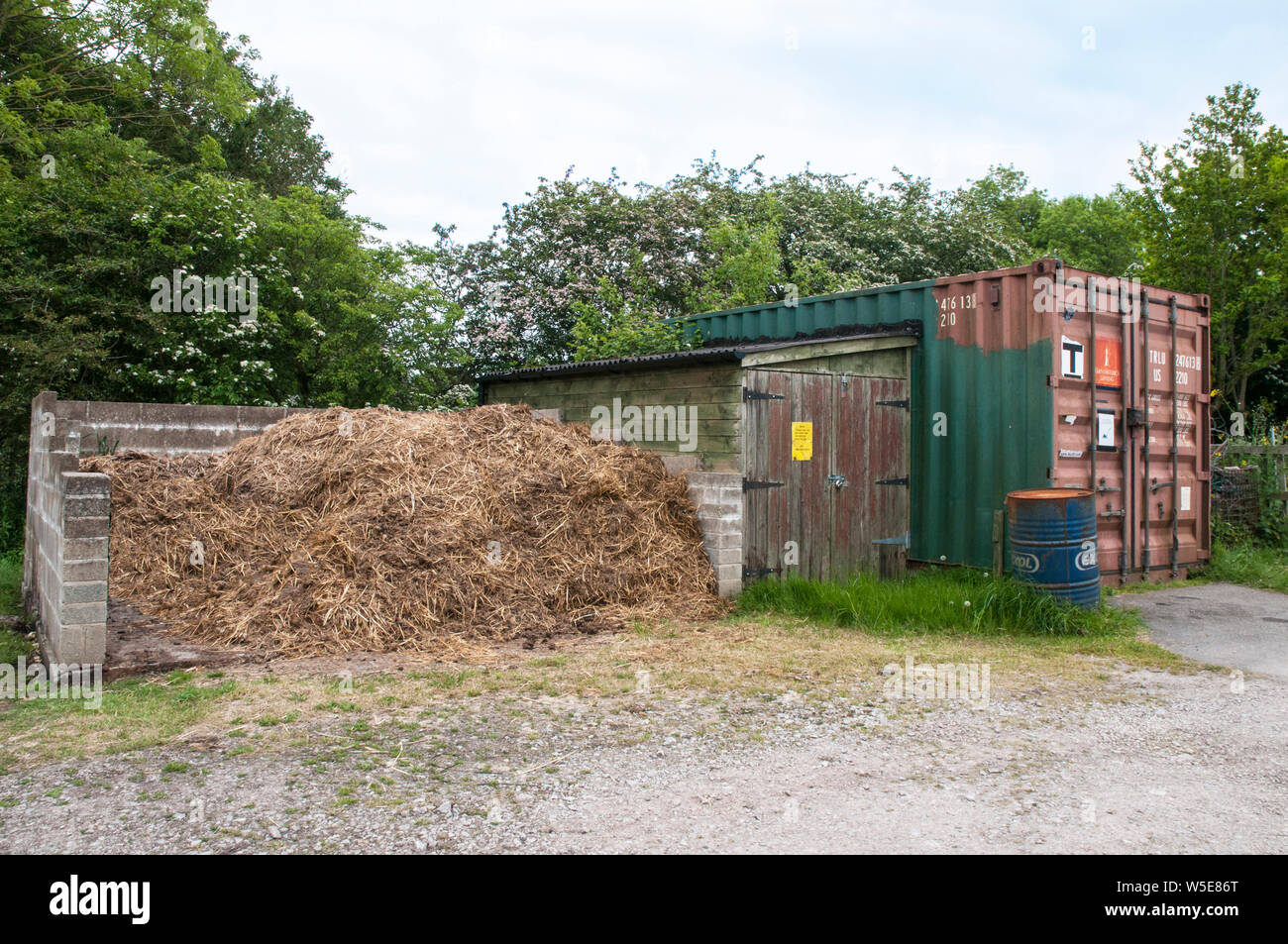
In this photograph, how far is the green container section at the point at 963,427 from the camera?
866 centimetres

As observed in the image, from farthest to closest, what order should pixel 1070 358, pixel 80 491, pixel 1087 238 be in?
pixel 1087 238 < pixel 1070 358 < pixel 80 491

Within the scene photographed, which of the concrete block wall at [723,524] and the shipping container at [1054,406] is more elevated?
the shipping container at [1054,406]

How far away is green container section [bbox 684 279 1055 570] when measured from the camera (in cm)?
866

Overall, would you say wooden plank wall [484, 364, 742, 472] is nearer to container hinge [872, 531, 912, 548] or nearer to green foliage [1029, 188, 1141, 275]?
container hinge [872, 531, 912, 548]

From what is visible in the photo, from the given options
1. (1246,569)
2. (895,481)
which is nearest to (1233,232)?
(1246,569)

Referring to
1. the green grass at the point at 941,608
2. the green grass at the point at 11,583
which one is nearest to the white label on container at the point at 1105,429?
the green grass at the point at 941,608

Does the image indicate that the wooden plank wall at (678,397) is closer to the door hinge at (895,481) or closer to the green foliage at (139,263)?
the door hinge at (895,481)

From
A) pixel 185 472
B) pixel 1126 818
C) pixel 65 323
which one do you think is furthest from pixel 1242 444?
pixel 65 323

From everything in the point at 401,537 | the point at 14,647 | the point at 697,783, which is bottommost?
the point at 697,783

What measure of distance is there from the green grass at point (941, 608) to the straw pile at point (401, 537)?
32.6 inches

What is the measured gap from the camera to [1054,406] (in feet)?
28.1

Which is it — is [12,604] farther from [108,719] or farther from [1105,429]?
[1105,429]

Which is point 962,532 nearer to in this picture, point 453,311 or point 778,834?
point 778,834

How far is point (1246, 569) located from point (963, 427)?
4.00 meters
